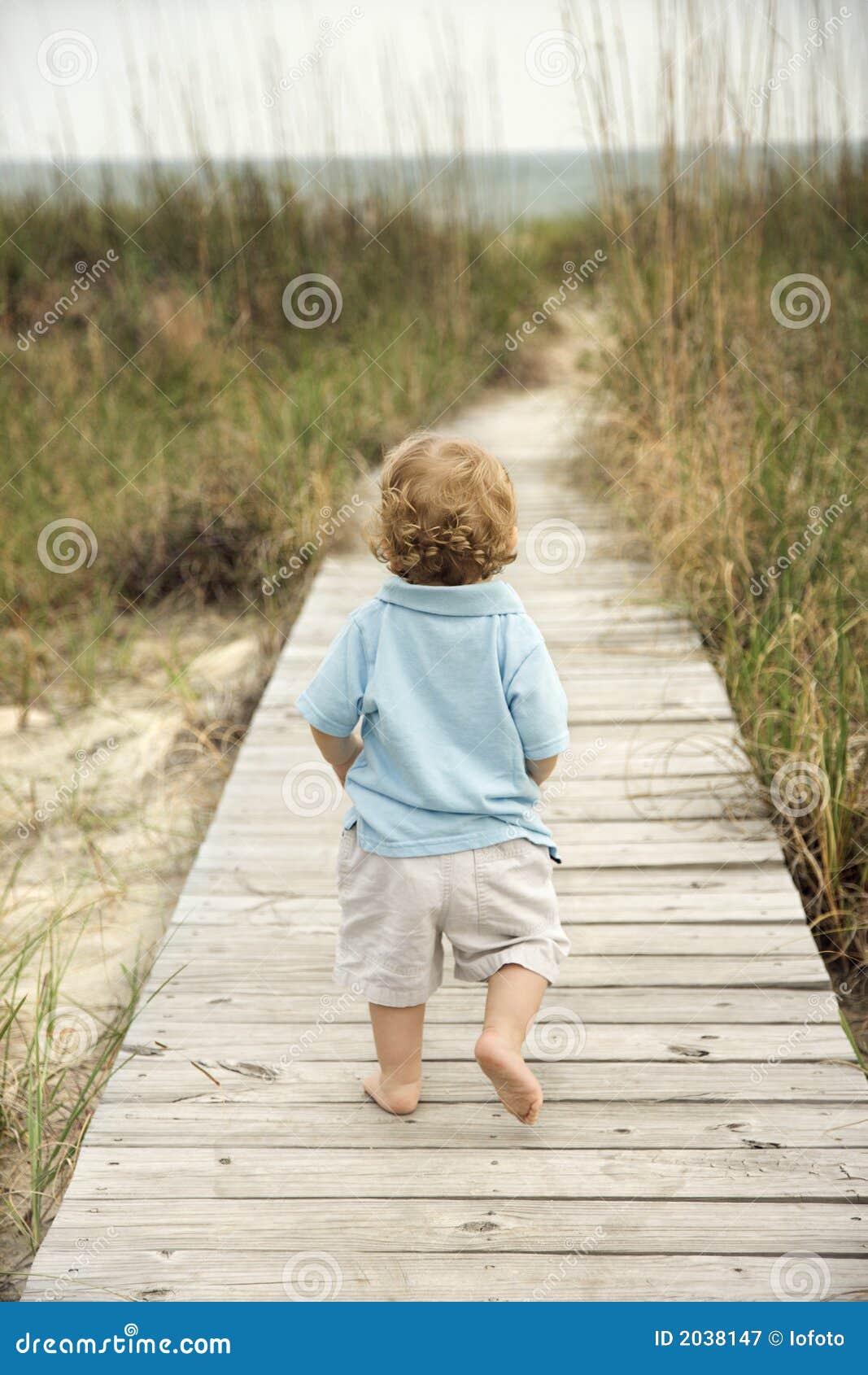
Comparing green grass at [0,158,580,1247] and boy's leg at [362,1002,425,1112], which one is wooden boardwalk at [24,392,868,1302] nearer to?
boy's leg at [362,1002,425,1112]

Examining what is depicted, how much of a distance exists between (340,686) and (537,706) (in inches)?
10.4

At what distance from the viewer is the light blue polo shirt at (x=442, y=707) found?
1.57 meters

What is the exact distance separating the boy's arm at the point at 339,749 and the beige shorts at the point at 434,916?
0.11 m

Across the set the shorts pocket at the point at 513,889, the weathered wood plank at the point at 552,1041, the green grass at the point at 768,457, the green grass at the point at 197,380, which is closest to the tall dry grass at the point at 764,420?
the green grass at the point at 768,457

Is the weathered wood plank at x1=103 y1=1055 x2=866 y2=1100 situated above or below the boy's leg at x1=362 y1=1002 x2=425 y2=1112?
below

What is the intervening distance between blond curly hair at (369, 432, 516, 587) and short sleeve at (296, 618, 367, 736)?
121mm

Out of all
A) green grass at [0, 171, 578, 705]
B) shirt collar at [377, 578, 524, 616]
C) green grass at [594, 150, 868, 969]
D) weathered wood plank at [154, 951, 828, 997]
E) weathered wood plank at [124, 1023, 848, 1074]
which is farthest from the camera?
green grass at [0, 171, 578, 705]

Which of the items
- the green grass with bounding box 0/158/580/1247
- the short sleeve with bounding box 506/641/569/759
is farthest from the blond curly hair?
the green grass with bounding box 0/158/580/1247

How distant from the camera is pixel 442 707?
5.19 feet

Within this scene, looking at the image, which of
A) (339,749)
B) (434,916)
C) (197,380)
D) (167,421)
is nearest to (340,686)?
(339,749)

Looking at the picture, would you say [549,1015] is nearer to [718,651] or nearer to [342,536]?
[718,651]

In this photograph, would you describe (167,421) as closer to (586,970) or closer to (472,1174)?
(586,970)

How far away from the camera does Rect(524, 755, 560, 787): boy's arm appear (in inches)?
64.3

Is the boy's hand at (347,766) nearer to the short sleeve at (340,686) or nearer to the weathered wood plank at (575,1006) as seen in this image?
the short sleeve at (340,686)
